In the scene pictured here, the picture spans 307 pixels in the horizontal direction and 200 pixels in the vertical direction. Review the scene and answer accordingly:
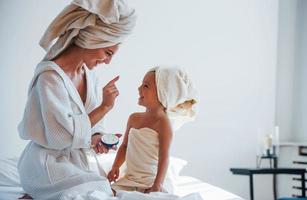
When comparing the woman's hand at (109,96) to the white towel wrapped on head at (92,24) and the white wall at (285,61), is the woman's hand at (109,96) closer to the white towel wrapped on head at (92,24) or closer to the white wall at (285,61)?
the white towel wrapped on head at (92,24)

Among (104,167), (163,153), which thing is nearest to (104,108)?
(163,153)

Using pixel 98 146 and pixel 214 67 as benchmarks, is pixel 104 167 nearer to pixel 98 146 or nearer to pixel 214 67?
pixel 98 146

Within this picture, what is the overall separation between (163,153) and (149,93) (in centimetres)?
27

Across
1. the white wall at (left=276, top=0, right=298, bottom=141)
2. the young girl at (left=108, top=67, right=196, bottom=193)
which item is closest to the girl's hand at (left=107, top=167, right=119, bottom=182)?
the young girl at (left=108, top=67, right=196, bottom=193)

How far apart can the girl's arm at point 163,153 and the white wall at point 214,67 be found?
1.22 meters

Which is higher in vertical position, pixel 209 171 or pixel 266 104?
pixel 266 104

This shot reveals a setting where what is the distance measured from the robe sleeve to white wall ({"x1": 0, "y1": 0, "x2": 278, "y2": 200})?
1.30 m

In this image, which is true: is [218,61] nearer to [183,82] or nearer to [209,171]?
[209,171]

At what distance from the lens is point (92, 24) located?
1394 mm

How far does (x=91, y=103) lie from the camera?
158 centimetres

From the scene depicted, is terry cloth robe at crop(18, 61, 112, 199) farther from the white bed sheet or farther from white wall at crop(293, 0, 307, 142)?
white wall at crop(293, 0, 307, 142)

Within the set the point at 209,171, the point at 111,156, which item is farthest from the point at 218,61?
the point at 111,156

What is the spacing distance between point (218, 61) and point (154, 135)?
1.80 metres

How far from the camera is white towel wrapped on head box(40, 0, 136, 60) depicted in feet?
4.54
